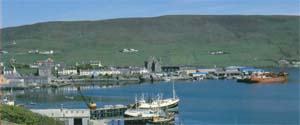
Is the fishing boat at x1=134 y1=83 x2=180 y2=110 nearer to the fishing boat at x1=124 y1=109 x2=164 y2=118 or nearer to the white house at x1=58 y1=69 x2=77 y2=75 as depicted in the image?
the fishing boat at x1=124 y1=109 x2=164 y2=118

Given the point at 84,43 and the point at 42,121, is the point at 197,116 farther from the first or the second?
the point at 84,43

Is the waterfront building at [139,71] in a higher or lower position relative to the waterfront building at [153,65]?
lower

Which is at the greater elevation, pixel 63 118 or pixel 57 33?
pixel 57 33

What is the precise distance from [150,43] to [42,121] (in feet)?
92.8

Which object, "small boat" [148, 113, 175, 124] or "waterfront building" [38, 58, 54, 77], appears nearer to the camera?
"small boat" [148, 113, 175, 124]

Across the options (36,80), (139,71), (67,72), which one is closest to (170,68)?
(139,71)

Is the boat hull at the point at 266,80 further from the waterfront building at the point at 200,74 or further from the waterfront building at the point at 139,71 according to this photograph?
the waterfront building at the point at 139,71

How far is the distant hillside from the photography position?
29453mm

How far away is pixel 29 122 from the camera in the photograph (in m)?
5.31

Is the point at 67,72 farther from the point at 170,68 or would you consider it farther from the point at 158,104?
the point at 158,104

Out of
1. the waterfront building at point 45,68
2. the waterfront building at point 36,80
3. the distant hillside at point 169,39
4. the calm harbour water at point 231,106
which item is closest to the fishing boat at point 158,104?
the calm harbour water at point 231,106

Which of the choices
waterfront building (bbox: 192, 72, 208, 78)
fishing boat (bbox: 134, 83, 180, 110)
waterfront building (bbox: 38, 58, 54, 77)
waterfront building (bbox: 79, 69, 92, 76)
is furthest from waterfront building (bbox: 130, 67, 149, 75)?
fishing boat (bbox: 134, 83, 180, 110)

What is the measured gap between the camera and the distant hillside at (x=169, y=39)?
29453mm

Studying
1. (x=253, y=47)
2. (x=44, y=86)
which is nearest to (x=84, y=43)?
(x=253, y=47)
